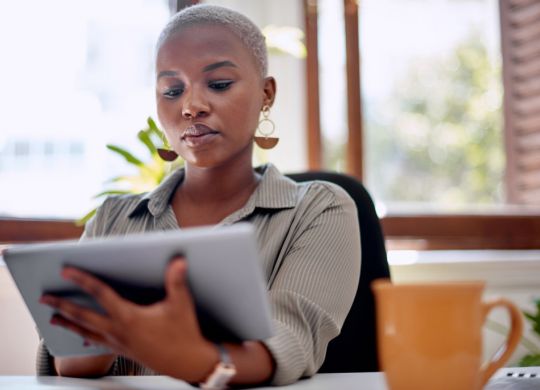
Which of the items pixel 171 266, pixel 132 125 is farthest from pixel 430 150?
pixel 171 266

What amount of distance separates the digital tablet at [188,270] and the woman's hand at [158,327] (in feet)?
0.05

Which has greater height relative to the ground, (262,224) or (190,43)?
(190,43)

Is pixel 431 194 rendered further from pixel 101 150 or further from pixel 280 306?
pixel 280 306

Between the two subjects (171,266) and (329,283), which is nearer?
(171,266)

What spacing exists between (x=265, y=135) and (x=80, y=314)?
0.67m

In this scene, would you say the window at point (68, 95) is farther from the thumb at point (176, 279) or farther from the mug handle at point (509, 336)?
the mug handle at point (509, 336)

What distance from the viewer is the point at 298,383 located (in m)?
0.87

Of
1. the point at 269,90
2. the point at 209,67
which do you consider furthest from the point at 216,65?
A: the point at 269,90

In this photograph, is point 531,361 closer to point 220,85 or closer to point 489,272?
point 489,272

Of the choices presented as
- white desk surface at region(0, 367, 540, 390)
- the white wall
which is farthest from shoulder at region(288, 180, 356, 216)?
the white wall

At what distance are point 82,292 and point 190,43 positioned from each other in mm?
519

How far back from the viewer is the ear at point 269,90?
4.25 feet

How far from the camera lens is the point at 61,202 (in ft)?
7.25

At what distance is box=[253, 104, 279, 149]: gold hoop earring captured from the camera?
4.43 feet
